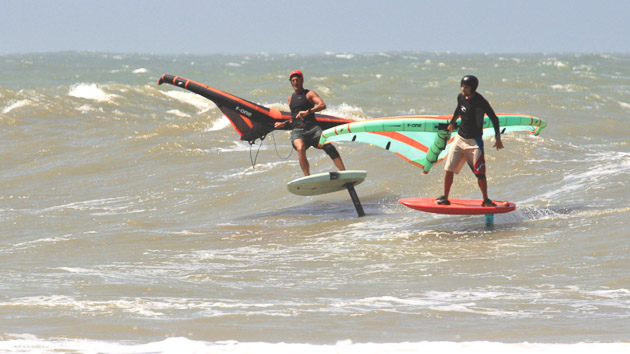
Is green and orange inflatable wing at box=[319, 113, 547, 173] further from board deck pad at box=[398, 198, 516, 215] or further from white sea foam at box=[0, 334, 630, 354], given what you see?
white sea foam at box=[0, 334, 630, 354]

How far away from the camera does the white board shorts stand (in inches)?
346

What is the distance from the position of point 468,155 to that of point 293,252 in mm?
2061

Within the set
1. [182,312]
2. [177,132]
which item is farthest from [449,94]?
[182,312]

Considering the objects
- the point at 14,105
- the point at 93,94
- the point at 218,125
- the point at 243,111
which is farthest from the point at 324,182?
the point at 93,94

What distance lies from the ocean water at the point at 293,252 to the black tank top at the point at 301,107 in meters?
1.23

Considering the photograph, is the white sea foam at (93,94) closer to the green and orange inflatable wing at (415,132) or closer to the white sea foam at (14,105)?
the white sea foam at (14,105)

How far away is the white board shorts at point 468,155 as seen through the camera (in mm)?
8781

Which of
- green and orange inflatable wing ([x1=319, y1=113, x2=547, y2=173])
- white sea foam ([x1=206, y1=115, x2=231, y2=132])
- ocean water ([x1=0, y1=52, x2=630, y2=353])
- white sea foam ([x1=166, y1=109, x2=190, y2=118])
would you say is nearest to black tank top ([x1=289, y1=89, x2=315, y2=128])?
green and orange inflatable wing ([x1=319, y1=113, x2=547, y2=173])

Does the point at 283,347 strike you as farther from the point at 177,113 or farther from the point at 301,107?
the point at 177,113

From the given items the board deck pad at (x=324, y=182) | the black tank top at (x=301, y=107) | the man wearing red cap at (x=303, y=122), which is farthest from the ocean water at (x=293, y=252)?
the black tank top at (x=301, y=107)

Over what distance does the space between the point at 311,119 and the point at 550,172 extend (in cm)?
433

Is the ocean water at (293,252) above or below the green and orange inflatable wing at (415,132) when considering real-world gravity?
below

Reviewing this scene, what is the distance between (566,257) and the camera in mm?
7836

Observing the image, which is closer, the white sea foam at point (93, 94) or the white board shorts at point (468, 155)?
the white board shorts at point (468, 155)
